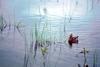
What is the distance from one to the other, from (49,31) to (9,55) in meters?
0.35

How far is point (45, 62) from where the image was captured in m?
1.56

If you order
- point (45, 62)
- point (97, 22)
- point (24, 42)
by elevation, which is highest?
point (97, 22)

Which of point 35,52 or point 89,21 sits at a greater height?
point 89,21

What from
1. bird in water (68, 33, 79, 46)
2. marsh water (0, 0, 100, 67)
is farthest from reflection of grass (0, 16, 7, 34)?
bird in water (68, 33, 79, 46)

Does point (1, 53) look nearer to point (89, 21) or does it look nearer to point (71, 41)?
point (71, 41)

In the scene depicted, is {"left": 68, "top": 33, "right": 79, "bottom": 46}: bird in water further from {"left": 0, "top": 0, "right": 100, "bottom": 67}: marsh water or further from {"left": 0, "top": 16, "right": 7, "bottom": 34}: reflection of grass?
{"left": 0, "top": 16, "right": 7, "bottom": 34}: reflection of grass

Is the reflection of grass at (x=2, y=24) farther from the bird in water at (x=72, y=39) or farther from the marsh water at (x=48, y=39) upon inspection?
the bird in water at (x=72, y=39)

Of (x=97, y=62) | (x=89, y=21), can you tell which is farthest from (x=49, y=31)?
(x=97, y=62)

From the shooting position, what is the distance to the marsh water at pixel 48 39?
1.54 metres

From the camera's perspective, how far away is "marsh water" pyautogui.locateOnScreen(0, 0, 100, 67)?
5.06 ft

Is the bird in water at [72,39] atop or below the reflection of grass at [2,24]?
below

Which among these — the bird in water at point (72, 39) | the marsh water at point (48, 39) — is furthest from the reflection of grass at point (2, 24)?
the bird in water at point (72, 39)

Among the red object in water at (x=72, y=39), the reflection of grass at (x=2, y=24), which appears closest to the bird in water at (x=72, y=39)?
the red object in water at (x=72, y=39)

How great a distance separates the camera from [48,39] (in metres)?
1.57
